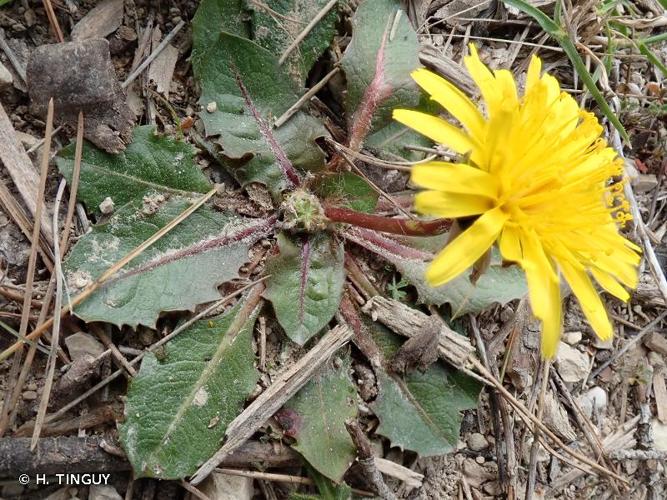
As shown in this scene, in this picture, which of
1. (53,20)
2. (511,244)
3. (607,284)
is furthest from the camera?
(53,20)

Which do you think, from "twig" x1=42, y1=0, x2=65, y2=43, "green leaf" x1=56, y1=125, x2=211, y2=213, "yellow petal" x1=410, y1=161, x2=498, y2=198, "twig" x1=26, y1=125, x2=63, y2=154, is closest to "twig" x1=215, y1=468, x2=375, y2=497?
"green leaf" x1=56, y1=125, x2=211, y2=213

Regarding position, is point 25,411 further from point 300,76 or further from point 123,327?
point 300,76

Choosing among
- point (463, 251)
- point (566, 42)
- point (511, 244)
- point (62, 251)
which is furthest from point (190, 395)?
point (566, 42)

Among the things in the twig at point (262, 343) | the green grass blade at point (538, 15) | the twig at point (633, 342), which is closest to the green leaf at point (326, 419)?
the twig at point (262, 343)

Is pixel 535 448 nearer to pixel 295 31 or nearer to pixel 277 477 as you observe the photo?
pixel 277 477

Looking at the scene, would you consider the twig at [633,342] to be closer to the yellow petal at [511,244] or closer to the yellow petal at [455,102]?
the yellow petal at [511,244]

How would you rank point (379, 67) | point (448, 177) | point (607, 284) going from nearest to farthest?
point (448, 177), point (607, 284), point (379, 67)

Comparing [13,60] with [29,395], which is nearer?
[29,395]
